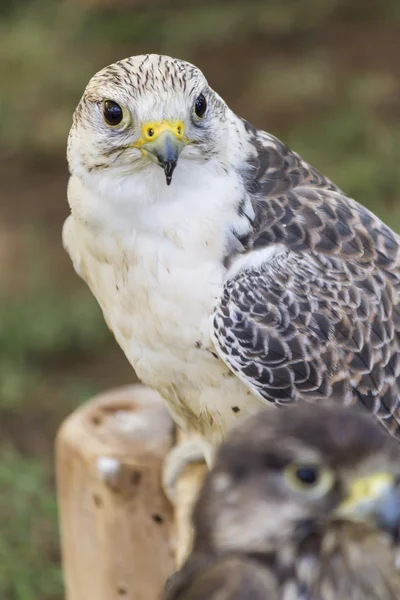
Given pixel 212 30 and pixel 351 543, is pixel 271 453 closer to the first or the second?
pixel 351 543

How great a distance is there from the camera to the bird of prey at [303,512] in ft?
7.38

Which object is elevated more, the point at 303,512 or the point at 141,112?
the point at 141,112

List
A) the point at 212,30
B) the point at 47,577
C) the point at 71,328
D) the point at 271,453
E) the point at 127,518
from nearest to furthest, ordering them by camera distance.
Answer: the point at 271,453, the point at 127,518, the point at 47,577, the point at 71,328, the point at 212,30

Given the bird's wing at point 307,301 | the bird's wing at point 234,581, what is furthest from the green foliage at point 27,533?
the bird's wing at point 234,581

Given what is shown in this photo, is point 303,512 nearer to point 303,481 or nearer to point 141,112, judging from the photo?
point 303,481

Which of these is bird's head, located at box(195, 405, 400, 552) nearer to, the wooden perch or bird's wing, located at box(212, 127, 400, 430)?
bird's wing, located at box(212, 127, 400, 430)

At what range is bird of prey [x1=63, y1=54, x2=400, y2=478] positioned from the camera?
319 cm

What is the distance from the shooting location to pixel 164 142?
3033 millimetres

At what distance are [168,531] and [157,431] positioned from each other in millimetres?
375

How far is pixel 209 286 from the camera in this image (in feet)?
10.7

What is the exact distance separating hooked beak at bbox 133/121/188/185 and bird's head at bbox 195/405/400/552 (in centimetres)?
90

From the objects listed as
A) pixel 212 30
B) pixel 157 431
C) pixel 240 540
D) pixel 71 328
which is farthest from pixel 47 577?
pixel 212 30

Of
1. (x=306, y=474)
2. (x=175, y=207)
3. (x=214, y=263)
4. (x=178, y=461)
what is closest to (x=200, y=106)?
(x=175, y=207)

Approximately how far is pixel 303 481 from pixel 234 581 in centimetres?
26
